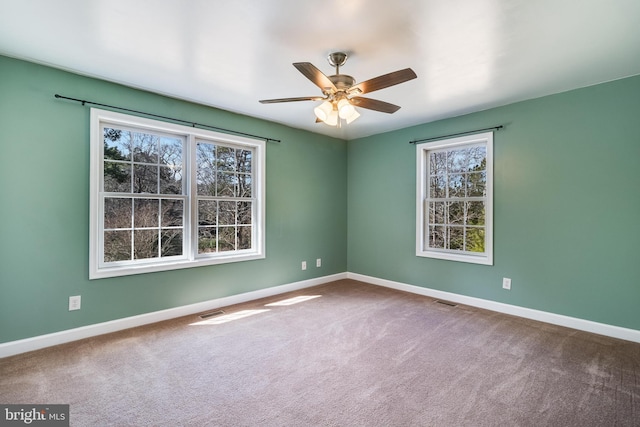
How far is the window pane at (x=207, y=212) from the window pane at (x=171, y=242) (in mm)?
301

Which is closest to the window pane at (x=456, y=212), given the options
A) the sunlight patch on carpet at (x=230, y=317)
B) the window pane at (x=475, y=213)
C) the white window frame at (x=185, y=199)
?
the window pane at (x=475, y=213)

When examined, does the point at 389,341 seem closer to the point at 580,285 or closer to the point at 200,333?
the point at 200,333

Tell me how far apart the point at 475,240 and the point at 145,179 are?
13.6ft

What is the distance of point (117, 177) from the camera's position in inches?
121

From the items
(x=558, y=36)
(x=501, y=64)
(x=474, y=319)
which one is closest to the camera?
(x=558, y=36)

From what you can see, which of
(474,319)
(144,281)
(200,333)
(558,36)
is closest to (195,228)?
(144,281)

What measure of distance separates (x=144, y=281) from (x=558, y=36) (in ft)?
14.0

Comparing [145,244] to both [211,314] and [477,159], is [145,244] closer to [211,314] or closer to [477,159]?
[211,314]

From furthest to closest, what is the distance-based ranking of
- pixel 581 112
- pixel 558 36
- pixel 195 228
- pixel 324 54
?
1. pixel 195 228
2. pixel 581 112
3. pixel 324 54
4. pixel 558 36

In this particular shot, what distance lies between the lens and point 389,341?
2.81 meters

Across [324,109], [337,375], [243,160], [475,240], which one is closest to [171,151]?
[243,160]

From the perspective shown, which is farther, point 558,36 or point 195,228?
point 195,228

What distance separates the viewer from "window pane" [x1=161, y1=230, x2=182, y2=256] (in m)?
3.42

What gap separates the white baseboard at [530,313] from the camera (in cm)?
286
